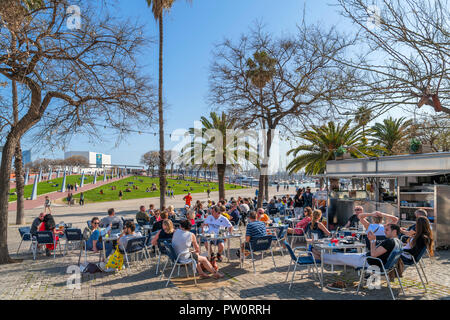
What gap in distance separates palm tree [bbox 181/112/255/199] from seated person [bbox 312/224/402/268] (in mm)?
17463

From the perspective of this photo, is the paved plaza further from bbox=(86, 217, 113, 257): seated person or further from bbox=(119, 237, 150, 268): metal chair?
bbox=(86, 217, 113, 257): seated person

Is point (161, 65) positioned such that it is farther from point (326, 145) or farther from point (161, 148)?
point (326, 145)

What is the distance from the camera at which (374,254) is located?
20.1 feet

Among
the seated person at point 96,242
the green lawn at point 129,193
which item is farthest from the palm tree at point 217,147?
the green lawn at point 129,193

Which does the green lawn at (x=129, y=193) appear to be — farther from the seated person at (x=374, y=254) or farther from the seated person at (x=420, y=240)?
the seated person at (x=420, y=240)

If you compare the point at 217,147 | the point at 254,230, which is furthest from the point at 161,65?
the point at 254,230

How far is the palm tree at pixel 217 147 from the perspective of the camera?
81.0 ft

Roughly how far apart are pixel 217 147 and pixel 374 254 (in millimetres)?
19125

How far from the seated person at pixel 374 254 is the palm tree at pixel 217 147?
57.3 feet

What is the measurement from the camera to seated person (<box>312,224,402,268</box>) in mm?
6043

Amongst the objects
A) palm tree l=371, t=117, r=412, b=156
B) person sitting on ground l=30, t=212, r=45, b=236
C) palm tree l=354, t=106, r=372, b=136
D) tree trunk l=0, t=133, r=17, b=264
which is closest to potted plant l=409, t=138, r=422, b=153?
palm tree l=354, t=106, r=372, b=136
